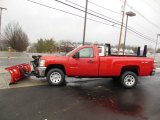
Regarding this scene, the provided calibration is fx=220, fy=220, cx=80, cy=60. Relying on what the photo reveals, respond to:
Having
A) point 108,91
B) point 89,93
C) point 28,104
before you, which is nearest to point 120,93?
point 108,91

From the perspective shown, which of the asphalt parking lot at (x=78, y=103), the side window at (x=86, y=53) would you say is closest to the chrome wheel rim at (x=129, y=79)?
the asphalt parking lot at (x=78, y=103)

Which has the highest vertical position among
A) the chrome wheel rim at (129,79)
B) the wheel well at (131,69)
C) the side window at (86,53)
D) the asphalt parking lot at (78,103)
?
the side window at (86,53)

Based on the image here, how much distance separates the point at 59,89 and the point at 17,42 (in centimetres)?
4482

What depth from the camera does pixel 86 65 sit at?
9766mm

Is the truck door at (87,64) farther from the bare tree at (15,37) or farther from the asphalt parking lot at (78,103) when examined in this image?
the bare tree at (15,37)

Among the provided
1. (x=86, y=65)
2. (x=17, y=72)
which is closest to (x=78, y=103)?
(x=86, y=65)

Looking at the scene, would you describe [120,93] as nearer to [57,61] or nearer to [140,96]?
[140,96]

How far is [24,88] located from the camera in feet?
29.6

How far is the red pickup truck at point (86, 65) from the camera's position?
973 centimetres

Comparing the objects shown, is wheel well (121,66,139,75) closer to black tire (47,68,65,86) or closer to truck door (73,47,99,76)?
truck door (73,47,99,76)

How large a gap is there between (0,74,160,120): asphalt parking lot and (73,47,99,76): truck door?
0.67 metres

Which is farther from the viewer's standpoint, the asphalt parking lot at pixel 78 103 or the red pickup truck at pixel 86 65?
the red pickup truck at pixel 86 65

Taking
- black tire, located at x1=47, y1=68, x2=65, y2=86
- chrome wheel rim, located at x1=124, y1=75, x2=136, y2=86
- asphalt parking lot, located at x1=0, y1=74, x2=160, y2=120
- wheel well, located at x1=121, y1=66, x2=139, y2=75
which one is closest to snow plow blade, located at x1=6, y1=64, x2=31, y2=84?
asphalt parking lot, located at x1=0, y1=74, x2=160, y2=120

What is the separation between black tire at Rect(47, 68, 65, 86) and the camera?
383 inches
